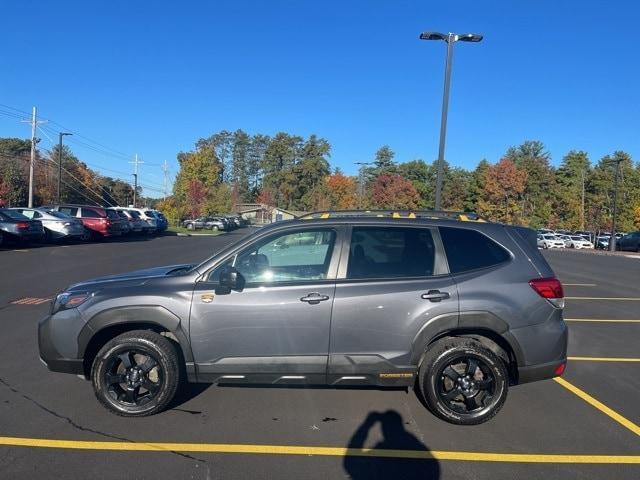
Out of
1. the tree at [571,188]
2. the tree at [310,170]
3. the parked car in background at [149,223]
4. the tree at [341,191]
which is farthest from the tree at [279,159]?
the parked car in background at [149,223]

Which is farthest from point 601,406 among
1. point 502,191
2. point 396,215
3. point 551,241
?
point 502,191

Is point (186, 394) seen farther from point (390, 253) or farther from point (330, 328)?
point (390, 253)

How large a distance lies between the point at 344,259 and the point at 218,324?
3.87 ft

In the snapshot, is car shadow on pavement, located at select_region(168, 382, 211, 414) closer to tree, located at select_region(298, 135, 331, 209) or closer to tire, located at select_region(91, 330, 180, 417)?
tire, located at select_region(91, 330, 180, 417)

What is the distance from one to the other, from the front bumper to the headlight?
3.7 inches

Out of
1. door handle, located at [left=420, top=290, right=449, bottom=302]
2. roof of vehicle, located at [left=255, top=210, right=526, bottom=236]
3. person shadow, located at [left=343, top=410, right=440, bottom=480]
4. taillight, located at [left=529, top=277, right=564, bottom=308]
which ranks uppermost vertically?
roof of vehicle, located at [left=255, top=210, right=526, bottom=236]

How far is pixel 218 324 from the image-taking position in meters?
Answer: 4.16

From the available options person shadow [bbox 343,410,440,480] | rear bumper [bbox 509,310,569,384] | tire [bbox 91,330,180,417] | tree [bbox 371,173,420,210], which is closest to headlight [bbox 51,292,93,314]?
tire [bbox 91,330,180,417]

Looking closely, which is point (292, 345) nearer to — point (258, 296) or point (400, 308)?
point (258, 296)

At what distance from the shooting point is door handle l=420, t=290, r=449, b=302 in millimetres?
4184

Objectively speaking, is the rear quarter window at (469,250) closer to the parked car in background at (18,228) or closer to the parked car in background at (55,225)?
the parked car in background at (18,228)

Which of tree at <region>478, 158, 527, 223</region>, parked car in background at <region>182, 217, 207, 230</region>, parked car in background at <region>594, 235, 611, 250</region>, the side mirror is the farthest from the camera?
tree at <region>478, 158, 527, 223</region>

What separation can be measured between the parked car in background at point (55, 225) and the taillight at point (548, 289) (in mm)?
22779

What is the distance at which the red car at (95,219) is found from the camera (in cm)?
2589
